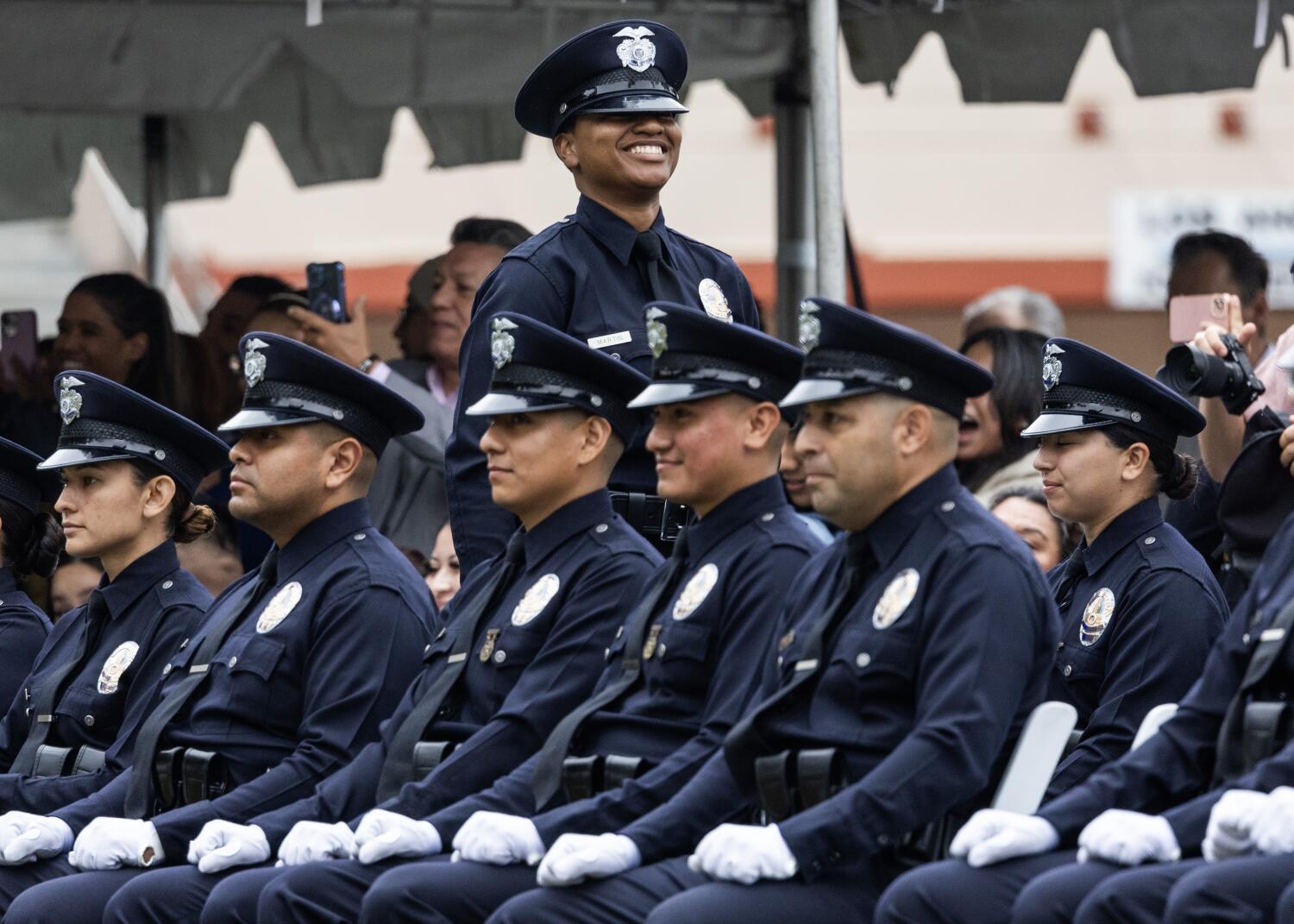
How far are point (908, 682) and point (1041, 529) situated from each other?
7.75ft

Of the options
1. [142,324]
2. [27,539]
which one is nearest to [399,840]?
[27,539]

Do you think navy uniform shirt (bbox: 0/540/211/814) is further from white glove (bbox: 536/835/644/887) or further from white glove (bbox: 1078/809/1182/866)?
white glove (bbox: 1078/809/1182/866)

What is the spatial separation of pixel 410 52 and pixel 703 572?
454 centimetres

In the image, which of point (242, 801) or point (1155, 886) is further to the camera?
point (242, 801)

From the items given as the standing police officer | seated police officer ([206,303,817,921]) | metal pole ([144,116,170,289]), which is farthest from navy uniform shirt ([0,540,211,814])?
metal pole ([144,116,170,289])

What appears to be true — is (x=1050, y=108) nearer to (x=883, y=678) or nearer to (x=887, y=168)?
(x=887, y=168)

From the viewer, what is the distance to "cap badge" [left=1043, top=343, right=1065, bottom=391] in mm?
5472

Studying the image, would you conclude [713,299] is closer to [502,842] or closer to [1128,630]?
[1128,630]

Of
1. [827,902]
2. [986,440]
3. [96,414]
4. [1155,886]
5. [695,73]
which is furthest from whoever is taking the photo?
[695,73]

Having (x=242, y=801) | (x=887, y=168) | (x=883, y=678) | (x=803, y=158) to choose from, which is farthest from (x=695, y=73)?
(x=887, y=168)

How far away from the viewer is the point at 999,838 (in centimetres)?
415

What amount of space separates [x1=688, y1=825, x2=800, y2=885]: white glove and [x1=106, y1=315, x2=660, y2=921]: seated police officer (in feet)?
2.75

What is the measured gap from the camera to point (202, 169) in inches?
411

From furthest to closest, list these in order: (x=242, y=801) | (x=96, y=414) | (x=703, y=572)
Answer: (x=96, y=414), (x=242, y=801), (x=703, y=572)
